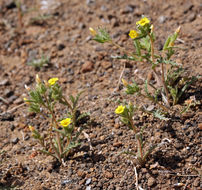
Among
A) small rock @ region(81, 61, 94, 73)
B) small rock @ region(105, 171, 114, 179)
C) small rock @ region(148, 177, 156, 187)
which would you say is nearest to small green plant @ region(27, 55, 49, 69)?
small rock @ region(81, 61, 94, 73)

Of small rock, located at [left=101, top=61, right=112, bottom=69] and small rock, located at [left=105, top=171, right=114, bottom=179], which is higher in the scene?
small rock, located at [left=101, top=61, right=112, bottom=69]

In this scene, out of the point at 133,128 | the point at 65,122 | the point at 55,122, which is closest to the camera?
the point at 133,128

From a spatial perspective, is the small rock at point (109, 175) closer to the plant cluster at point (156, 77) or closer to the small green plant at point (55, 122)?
the plant cluster at point (156, 77)

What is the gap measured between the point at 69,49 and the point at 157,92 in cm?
196

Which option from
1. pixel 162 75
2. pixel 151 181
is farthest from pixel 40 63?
pixel 151 181

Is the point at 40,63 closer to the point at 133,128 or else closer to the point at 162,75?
the point at 162,75

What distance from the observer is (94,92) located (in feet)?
13.5

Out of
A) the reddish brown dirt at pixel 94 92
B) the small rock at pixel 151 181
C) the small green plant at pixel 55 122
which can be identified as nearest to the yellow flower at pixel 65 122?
the small green plant at pixel 55 122

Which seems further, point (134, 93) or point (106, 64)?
point (106, 64)

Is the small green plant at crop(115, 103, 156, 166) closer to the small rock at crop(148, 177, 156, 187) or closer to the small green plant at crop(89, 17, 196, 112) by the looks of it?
the small rock at crop(148, 177, 156, 187)

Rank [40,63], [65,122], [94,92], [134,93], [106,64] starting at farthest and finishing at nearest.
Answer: [40,63], [106,64], [94,92], [134,93], [65,122]

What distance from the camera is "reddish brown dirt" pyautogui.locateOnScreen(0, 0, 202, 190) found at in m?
3.13

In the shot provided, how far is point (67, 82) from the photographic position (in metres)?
A: 4.41

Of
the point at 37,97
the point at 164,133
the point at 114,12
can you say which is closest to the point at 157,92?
the point at 164,133
